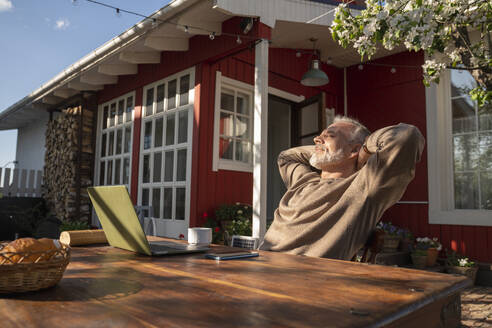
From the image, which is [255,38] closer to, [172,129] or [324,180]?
[172,129]

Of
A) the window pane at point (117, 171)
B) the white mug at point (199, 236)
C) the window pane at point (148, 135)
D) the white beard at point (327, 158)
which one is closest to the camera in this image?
the white mug at point (199, 236)

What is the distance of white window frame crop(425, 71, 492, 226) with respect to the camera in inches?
189

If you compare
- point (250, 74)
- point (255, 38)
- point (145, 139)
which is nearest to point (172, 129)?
point (145, 139)

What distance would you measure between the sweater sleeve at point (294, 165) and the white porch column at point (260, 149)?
133 cm

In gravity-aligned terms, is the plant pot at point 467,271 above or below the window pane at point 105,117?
below

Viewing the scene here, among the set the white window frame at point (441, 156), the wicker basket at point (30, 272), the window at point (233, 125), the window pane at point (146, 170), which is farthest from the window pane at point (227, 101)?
the wicker basket at point (30, 272)

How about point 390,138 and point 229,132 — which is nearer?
point 390,138

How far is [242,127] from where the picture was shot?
16.2 ft

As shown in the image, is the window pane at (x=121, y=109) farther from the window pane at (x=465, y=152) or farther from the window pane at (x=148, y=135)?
the window pane at (x=465, y=152)

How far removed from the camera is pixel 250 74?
503cm

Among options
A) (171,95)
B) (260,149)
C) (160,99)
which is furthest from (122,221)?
(160,99)

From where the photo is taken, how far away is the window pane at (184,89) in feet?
15.8

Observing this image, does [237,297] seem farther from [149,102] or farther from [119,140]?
[119,140]

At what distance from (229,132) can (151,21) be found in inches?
63.2
